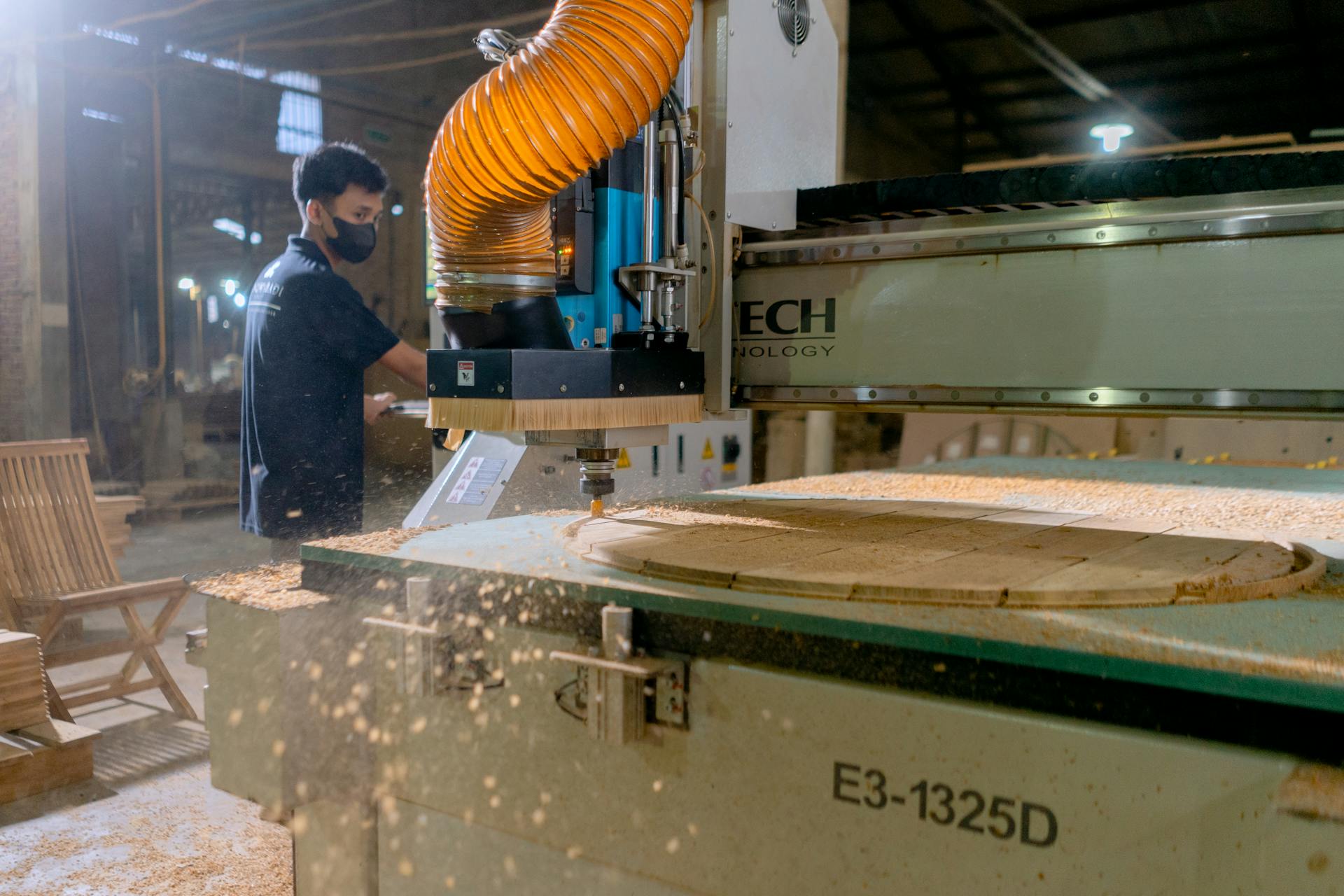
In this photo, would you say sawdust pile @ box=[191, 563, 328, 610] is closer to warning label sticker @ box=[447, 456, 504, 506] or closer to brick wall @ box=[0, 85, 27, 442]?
warning label sticker @ box=[447, 456, 504, 506]

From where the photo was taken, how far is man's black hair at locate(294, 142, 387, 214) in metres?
2.69

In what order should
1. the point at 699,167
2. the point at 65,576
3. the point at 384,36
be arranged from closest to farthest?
the point at 699,167
the point at 65,576
the point at 384,36

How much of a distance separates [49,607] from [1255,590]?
364 cm

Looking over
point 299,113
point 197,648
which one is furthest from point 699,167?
point 299,113

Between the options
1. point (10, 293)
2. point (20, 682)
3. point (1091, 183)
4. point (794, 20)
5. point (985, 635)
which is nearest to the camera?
point (985, 635)

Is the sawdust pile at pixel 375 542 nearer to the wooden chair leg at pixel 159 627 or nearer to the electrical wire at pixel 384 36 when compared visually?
the wooden chair leg at pixel 159 627

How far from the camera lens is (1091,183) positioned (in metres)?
1.29

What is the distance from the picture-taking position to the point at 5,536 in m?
3.42

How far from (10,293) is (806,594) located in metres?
6.32

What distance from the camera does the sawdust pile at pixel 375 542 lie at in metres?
1.53

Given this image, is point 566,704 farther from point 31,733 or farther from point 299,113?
point 299,113

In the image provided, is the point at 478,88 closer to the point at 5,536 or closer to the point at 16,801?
the point at 16,801

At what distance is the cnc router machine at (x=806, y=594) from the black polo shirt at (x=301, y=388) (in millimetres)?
1033

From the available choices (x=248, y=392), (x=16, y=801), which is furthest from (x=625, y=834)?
(x=16, y=801)
